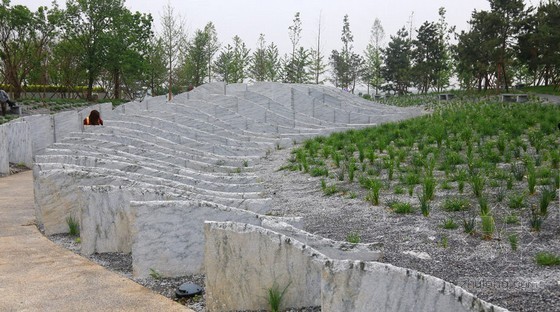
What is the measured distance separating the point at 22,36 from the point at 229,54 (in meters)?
18.8

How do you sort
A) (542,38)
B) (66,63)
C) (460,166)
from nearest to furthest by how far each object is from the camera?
(460,166) < (542,38) < (66,63)

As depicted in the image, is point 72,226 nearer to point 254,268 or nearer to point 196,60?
point 254,268

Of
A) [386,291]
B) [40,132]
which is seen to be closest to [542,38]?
[40,132]

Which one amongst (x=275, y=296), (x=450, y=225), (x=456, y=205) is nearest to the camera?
(x=275, y=296)

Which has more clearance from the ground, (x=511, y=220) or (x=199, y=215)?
(x=199, y=215)

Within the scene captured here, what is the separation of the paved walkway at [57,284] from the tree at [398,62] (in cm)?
4994

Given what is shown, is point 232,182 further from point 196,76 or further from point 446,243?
point 196,76

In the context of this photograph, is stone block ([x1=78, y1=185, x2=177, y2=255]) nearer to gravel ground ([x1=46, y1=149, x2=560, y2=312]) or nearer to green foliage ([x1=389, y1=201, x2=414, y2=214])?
gravel ground ([x1=46, y1=149, x2=560, y2=312])

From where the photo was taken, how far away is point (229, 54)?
51.1m

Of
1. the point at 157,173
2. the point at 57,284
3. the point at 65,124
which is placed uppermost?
the point at 65,124

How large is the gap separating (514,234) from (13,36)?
40025 millimetres

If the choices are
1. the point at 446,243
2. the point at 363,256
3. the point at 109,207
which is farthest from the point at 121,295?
the point at 446,243

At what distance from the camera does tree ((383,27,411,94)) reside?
179 feet

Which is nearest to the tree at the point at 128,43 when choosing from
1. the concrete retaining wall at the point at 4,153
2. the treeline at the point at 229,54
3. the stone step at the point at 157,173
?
the treeline at the point at 229,54
